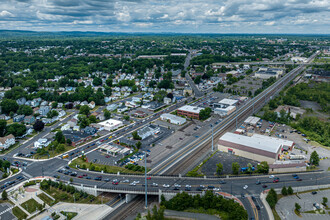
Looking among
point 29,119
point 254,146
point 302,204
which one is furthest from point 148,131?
point 29,119

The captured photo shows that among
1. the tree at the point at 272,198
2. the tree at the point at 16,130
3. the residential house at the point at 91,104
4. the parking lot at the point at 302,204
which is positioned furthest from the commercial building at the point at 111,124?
the parking lot at the point at 302,204

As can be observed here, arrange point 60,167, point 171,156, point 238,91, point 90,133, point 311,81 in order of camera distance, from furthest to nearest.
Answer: point 311,81, point 238,91, point 90,133, point 171,156, point 60,167

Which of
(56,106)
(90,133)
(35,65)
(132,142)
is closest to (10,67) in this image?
(35,65)

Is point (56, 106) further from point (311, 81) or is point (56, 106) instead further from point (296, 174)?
point (311, 81)

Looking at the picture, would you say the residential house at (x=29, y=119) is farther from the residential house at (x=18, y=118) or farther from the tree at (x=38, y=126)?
the tree at (x=38, y=126)

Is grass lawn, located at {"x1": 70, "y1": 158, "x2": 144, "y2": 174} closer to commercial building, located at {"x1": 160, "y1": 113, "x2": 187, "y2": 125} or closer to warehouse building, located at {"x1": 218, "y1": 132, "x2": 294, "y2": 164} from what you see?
warehouse building, located at {"x1": 218, "y1": 132, "x2": 294, "y2": 164}
